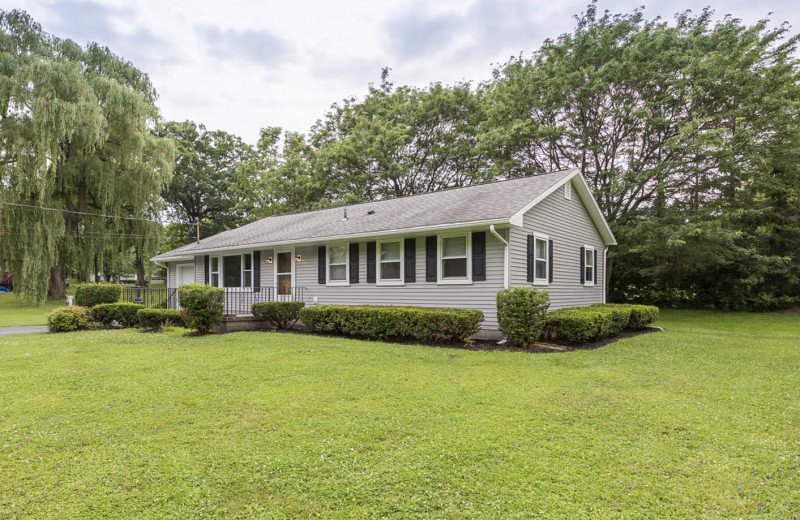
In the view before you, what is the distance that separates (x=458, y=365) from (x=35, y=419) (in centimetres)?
516

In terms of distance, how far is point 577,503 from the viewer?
8.20 ft

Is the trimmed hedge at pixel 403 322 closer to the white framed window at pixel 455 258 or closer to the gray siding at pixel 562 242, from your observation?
the white framed window at pixel 455 258

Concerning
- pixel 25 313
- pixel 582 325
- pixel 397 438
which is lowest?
pixel 25 313

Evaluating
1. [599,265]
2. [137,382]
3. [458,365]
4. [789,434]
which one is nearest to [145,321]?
[137,382]

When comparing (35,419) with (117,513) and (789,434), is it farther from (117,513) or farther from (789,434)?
(789,434)

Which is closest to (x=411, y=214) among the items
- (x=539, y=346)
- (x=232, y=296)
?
(x=539, y=346)

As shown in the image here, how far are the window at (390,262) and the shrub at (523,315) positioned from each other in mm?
3530

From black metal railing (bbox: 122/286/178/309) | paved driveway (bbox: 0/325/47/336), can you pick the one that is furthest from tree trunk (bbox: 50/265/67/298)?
black metal railing (bbox: 122/286/178/309)

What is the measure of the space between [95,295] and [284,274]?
19.6 ft

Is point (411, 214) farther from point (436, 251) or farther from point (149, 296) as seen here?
point (149, 296)

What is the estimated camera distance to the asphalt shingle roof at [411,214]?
9.81 meters

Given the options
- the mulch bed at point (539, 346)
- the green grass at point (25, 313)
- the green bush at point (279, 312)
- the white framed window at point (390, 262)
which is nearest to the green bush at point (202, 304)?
the green bush at point (279, 312)

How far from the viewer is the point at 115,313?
1167 centimetres

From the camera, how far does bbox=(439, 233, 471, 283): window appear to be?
975 cm
